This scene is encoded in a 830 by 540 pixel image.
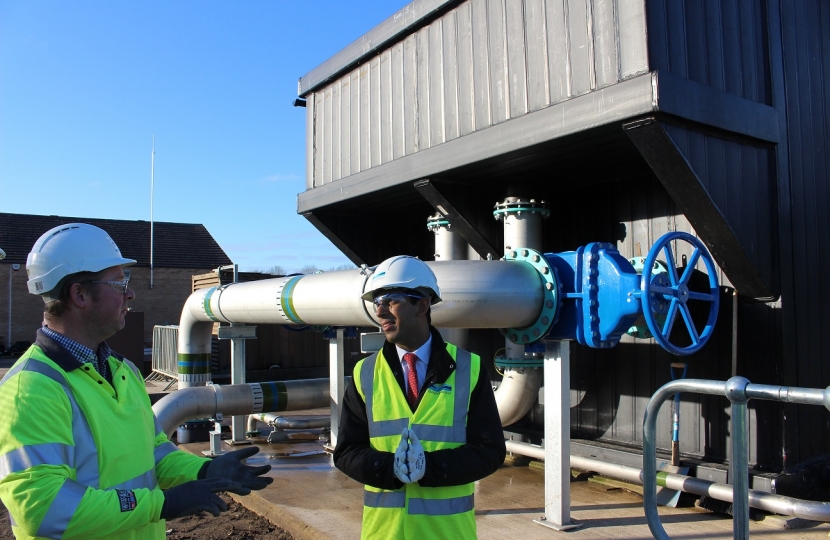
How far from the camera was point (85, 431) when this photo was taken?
2135 mm

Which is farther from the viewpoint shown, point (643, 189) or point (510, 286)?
point (643, 189)

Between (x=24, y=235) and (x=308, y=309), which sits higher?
(x=24, y=235)

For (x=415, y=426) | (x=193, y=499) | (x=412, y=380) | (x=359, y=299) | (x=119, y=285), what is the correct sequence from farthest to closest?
(x=359, y=299) → (x=412, y=380) → (x=415, y=426) → (x=119, y=285) → (x=193, y=499)

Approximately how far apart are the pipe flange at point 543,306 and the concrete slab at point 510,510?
1.35 metres

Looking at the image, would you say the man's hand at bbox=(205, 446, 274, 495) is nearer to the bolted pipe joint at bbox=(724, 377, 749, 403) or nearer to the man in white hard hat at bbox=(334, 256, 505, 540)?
the man in white hard hat at bbox=(334, 256, 505, 540)

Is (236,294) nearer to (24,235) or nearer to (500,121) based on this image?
(500,121)

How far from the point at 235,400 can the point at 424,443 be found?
526 centimetres

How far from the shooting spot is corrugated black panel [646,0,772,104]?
4773mm

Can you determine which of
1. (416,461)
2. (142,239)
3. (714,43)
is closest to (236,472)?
(416,461)

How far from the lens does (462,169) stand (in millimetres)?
6457

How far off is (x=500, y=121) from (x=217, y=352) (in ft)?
37.6

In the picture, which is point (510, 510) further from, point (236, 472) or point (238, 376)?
point (238, 376)

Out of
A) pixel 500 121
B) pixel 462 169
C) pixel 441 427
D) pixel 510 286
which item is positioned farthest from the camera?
pixel 462 169

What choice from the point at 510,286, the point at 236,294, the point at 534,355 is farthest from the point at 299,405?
the point at 510,286
